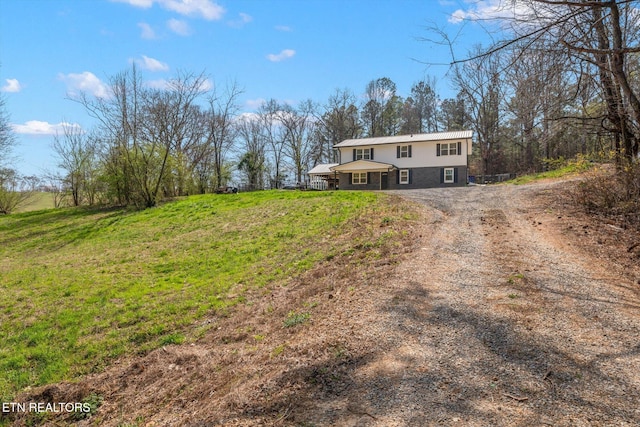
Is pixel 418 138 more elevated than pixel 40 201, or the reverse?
pixel 418 138

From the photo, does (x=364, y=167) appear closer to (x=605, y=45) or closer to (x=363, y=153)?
(x=363, y=153)

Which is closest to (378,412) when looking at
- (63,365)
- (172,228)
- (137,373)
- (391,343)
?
(391,343)

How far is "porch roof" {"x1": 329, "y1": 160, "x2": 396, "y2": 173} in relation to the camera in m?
28.4

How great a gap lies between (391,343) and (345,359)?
20.9 inches

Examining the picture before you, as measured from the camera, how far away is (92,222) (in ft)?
59.3

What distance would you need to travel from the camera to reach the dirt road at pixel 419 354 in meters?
2.64

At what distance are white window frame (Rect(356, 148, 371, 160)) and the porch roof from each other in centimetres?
120

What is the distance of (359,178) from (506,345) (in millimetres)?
26942

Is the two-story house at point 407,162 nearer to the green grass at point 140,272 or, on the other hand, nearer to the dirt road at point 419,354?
the green grass at point 140,272

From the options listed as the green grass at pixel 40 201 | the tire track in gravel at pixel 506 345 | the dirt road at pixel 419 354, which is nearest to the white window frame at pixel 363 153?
the dirt road at pixel 419 354

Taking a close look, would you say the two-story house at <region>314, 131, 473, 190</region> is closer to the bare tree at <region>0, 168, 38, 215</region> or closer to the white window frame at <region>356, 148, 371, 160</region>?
the white window frame at <region>356, 148, 371, 160</region>

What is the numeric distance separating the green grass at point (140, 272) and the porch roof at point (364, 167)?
1390 cm

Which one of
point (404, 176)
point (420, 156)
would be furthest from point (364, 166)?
point (420, 156)

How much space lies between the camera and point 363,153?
30484 mm
